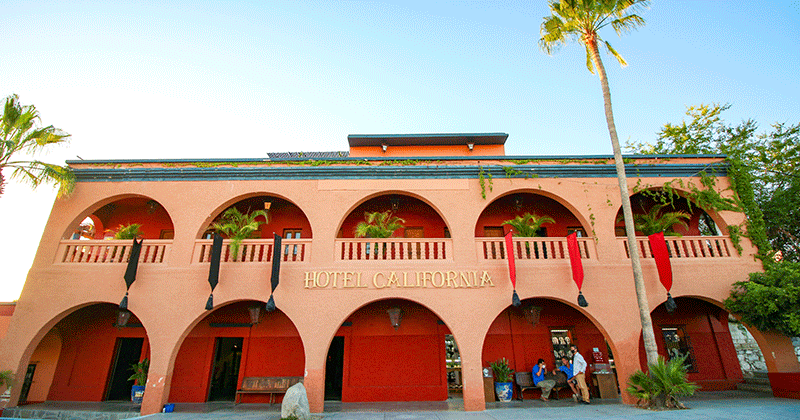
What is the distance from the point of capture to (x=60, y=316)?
11.1 metres

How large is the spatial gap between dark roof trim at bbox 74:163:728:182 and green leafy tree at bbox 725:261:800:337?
3574mm

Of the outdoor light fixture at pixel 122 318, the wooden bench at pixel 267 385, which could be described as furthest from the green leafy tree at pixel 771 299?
the outdoor light fixture at pixel 122 318

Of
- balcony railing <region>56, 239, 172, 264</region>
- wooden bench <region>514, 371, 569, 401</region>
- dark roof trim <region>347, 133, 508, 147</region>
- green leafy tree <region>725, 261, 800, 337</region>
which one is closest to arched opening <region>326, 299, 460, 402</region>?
wooden bench <region>514, 371, 569, 401</region>

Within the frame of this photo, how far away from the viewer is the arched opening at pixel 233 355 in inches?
499

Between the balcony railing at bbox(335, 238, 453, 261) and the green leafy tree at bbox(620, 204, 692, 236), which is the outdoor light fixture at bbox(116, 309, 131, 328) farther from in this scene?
the green leafy tree at bbox(620, 204, 692, 236)

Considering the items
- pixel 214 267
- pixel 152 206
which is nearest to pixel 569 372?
pixel 214 267

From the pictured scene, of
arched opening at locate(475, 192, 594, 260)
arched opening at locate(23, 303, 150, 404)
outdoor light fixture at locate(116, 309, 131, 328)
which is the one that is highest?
arched opening at locate(475, 192, 594, 260)

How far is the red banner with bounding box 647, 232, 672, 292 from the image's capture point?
10.8 metres

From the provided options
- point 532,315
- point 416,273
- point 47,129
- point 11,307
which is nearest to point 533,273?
point 532,315

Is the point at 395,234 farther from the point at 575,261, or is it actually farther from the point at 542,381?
the point at 542,381

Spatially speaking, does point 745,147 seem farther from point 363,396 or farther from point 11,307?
point 11,307

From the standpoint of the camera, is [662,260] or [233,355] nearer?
[662,260]

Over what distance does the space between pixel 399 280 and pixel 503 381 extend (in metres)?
Answer: 4.68

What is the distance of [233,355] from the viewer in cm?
1345
